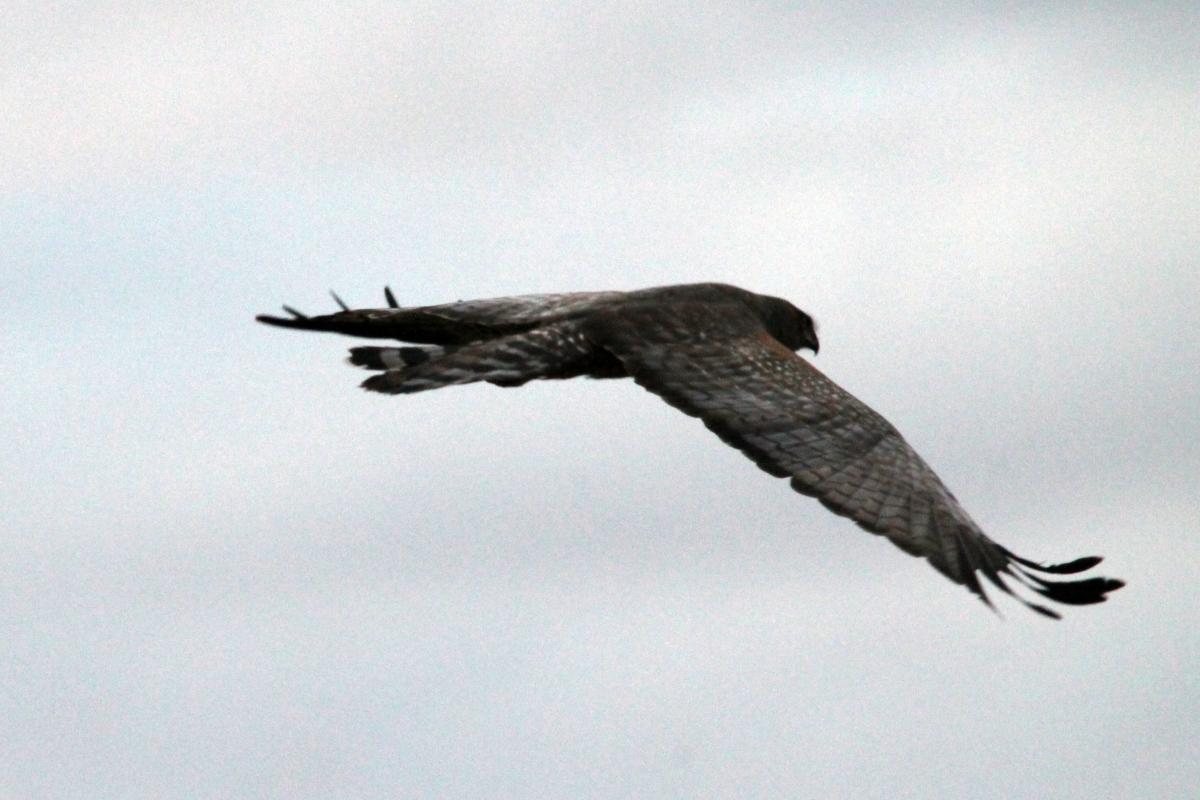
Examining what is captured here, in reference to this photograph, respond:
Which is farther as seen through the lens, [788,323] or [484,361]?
[788,323]

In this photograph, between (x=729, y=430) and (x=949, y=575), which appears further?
(x=729, y=430)

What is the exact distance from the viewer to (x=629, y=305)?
22547mm

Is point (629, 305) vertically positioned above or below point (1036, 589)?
above

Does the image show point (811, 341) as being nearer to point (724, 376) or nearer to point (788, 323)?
point (788, 323)

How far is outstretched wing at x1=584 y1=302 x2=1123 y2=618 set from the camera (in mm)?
19375

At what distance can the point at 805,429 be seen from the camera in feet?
68.5

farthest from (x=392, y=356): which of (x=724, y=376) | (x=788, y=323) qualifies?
(x=788, y=323)

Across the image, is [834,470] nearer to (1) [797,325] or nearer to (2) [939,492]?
(2) [939,492]

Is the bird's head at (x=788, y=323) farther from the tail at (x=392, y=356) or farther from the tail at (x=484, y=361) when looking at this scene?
the tail at (x=392, y=356)

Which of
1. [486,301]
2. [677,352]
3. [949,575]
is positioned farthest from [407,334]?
[949,575]

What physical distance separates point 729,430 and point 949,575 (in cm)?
262

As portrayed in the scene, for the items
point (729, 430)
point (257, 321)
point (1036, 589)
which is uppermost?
point (257, 321)

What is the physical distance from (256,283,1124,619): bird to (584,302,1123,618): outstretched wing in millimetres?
17

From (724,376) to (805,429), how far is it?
110 cm
